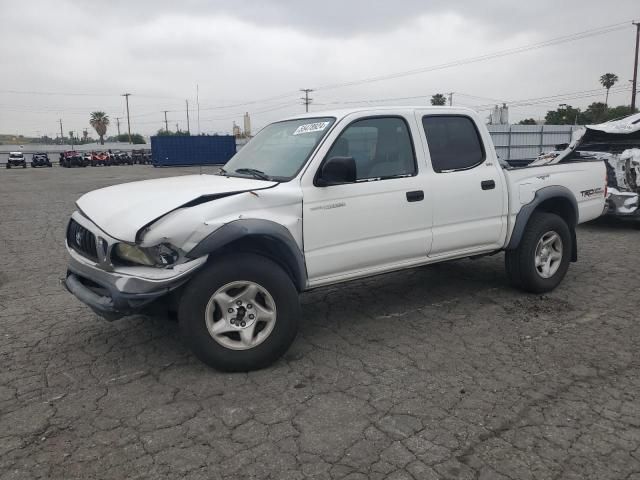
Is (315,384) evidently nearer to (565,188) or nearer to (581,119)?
(565,188)

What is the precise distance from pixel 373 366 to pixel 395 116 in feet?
6.93

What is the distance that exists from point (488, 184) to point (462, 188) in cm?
35

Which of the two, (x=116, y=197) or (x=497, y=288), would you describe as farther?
(x=497, y=288)

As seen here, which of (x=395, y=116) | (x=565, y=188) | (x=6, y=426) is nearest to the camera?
(x=6, y=426)

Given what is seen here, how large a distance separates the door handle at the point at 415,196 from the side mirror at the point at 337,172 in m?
0.66

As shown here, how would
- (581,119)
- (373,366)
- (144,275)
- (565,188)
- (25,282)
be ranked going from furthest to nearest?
(581,119) < (25,282) < (565,188) < (373,366) < (144,275)

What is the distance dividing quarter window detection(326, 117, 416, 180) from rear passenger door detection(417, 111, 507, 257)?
230 mm

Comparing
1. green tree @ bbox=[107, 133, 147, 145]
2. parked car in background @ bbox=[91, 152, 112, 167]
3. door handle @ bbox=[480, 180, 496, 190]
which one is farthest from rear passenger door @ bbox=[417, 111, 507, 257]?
green tree @ bbox=[107, 133, 147, 145]

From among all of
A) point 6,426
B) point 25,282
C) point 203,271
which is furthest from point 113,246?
point 25,282

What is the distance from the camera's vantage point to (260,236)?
11.7 feet

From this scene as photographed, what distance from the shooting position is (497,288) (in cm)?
562

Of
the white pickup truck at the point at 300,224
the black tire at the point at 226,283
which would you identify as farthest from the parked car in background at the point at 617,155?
the black tire at the point at 226,283

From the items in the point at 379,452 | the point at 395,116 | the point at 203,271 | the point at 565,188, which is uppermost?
the point at 395,116

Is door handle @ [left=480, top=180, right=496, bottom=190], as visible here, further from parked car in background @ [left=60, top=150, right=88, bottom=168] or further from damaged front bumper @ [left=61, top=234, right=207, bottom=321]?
parked car in background @ [left=60, top=150, right=88, bottom=168]
